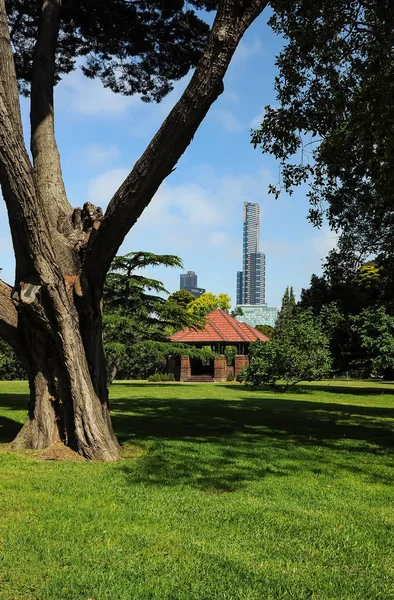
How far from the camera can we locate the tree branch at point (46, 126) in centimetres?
791

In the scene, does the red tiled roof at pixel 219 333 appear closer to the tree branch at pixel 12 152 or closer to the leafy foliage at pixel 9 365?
the leafy foliage at pixel 9 365

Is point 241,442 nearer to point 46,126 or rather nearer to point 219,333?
point 46,126

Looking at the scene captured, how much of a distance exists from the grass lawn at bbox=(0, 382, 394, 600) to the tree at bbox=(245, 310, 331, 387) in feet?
46.4

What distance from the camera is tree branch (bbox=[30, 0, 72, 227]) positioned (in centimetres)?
791

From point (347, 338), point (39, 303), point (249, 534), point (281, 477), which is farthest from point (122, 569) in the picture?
point (347, 338)

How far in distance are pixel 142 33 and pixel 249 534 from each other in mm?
10046

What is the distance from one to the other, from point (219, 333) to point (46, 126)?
2947 centimetres

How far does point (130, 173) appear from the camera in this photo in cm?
673

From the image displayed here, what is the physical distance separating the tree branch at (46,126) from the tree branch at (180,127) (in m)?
1.20

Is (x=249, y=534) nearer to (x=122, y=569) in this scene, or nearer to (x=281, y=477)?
(x=122, y=569)

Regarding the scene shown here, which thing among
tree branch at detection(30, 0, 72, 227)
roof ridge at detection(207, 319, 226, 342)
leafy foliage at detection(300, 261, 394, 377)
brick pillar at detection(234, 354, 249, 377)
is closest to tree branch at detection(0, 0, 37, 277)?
tree branch at detection(30, 0, 72, 227)

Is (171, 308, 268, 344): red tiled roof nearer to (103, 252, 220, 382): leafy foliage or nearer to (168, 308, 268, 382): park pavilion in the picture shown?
(168, 308, 268, 382): park pavilion

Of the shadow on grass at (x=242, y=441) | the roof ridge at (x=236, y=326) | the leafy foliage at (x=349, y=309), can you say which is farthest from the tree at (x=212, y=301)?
the shadow on grass at (x=242, y=441)

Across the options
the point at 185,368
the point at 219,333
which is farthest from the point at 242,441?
the point at 219,333
